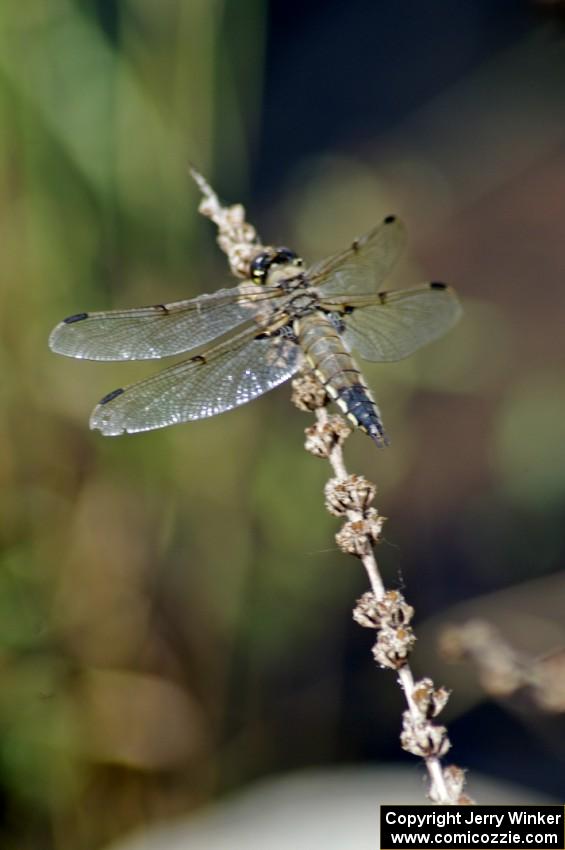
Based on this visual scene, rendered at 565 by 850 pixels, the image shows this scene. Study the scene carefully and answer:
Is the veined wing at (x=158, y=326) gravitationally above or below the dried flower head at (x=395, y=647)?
above

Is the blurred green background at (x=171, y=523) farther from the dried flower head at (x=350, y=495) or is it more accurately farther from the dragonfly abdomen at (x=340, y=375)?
the dried flower head at (x=350, y=495)

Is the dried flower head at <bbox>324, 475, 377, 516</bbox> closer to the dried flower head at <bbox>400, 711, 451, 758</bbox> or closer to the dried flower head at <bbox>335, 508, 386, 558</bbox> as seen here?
the dried flower head at <bbox>335, 508, 386, 558</bbox>

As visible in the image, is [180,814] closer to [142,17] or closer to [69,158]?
[69,158]

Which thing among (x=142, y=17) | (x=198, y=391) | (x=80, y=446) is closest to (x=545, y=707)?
(x=198, y=391)

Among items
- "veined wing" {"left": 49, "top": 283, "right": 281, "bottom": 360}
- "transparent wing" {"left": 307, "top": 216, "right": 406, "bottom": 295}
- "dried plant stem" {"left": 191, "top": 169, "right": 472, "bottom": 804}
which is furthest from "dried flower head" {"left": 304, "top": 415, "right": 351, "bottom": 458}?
"transparent wing" {"left": 307, "top": 216, "right": 406, "bottom": 295}

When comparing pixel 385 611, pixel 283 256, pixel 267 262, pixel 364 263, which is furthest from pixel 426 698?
pixel 364 263

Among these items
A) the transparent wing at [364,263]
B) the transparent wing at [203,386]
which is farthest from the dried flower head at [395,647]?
the transparent wing at [364,263]

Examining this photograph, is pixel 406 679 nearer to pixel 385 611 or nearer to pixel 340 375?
pixel 385 611
